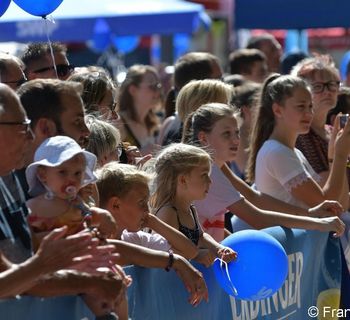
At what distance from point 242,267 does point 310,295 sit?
162 centimetres

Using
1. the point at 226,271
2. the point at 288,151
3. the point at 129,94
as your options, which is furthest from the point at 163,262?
the point at 129,94

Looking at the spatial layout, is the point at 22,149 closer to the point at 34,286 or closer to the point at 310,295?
the point at 34,286

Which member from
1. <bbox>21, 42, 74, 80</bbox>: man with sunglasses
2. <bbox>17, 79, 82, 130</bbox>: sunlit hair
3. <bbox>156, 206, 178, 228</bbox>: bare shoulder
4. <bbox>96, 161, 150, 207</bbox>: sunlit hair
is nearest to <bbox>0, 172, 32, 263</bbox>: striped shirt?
<bbox>17, 79, 82, 130</bbox>: sunlit hair

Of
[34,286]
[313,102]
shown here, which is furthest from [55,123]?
[313,102]

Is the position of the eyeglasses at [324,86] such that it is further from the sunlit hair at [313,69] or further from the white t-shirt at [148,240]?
the white t-shirt at [148,240]

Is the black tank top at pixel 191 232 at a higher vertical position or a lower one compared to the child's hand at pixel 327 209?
higher

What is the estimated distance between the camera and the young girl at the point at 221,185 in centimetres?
588

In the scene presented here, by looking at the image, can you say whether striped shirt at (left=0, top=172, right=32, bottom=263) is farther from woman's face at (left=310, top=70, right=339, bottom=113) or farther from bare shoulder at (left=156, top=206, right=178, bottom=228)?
woman's face at (left=310, top=70, right=339, bottom=113)

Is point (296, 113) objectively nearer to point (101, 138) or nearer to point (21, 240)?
point (101, 138)

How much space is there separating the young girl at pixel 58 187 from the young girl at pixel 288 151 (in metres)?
2.82

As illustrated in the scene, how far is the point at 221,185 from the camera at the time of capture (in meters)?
5.91

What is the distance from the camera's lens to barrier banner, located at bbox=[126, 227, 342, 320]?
4.70 metres

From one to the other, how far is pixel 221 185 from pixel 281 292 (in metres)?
0.72

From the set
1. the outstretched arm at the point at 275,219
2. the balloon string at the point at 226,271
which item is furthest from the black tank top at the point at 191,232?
the outstretched arm at the point at 275,219
